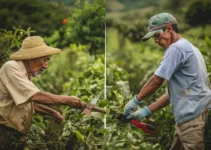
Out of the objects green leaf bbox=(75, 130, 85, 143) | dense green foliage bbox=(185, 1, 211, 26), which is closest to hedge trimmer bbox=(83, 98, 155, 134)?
green leaf bbox=(75, 130, 85, 143)

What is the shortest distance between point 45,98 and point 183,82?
1.21 m

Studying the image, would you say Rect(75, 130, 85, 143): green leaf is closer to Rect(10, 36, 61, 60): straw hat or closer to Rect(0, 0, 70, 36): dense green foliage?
Rect(10, 36, 61, 60): straw hat

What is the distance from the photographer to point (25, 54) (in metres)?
4.79

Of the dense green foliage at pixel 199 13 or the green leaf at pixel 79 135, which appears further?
the dense green foliage at pixel 199 13

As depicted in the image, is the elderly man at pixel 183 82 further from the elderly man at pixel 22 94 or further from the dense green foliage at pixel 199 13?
the dense green foliage at pixel 199 13

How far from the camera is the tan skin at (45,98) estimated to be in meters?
4.54

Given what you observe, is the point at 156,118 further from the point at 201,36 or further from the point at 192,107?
the point at 201,36

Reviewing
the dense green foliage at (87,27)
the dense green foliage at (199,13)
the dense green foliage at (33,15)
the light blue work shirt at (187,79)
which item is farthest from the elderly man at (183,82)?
the dense green foliage at (199,13)

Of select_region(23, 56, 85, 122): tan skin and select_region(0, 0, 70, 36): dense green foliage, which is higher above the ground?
select_region(0, 0, 70, 36): dense green foliage

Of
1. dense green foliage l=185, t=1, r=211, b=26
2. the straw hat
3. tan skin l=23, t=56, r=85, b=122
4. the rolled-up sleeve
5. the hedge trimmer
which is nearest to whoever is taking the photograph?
the rolled-up sleeve

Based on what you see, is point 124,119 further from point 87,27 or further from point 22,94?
point 87,27

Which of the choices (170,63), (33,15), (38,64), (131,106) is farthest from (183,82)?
(33,15)

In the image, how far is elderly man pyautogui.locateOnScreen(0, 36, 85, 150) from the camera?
14.9ft

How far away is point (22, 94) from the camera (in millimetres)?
4555
